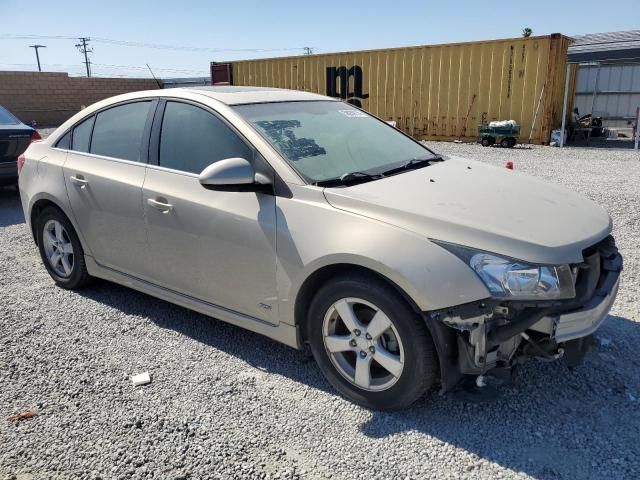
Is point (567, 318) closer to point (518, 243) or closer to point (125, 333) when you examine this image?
point (518, 243)

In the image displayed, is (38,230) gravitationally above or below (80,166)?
below

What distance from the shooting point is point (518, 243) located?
2.53 meters

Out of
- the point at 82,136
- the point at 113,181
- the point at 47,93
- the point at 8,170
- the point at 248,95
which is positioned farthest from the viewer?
the point at 47,93

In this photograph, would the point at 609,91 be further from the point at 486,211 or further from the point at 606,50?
the point at 486,211

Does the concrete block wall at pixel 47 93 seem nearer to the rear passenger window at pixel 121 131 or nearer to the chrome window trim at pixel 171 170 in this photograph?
the rear passenger window at pixel 121 131

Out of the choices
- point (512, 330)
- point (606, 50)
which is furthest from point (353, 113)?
point (606, 50)

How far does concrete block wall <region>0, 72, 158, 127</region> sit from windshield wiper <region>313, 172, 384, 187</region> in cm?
2590

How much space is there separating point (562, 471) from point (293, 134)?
234 cm

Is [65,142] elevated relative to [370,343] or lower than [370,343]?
elevated

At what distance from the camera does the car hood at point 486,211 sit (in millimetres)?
2565

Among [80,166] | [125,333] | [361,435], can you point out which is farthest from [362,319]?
[80,166]

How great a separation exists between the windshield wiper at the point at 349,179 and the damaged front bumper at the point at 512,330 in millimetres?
935

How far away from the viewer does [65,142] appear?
460 centimetres

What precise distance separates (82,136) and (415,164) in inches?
108
